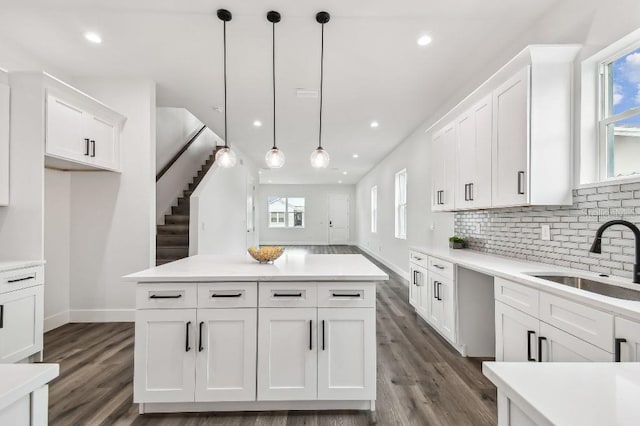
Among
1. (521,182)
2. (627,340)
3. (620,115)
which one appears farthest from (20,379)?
(620,115)

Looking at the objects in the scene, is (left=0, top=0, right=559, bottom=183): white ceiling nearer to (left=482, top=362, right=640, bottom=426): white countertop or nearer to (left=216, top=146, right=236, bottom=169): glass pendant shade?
(left=216, top=146, right=236, bottom=169): glass pendant shade

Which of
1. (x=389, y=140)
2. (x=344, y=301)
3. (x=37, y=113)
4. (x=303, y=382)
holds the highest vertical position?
(x=389, y=140)

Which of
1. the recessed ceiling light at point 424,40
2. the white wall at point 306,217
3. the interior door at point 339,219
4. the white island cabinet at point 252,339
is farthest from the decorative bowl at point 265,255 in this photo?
the interior door at point 339,219

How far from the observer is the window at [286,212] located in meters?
13.6

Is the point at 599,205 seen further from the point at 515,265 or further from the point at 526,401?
the point at 526,401

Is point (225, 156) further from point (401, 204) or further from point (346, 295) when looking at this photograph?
point (401, 204)

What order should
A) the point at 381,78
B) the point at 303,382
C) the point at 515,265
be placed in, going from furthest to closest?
the point at 381,78
the point at 515,265
the point at 303,382

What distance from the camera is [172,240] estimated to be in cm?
529

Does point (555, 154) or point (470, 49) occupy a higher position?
point (470, 49)

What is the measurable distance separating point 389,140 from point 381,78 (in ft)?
9.59

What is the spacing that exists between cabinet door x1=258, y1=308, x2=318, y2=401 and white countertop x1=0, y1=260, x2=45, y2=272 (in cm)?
209

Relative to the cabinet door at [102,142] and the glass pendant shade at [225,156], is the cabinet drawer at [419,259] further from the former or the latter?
the cabinet door at [102,142]

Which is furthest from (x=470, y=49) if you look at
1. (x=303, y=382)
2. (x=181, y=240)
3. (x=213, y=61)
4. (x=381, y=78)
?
(x=181, y=240)

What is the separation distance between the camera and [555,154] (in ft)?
7.41
